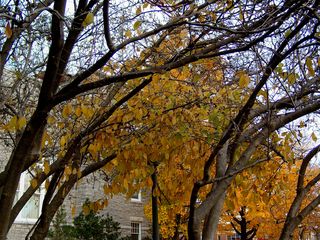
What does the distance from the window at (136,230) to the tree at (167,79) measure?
14691mm

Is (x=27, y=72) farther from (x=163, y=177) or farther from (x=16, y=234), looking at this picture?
(x=16, y=234)

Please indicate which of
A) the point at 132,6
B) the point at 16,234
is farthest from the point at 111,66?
the point at 16,234

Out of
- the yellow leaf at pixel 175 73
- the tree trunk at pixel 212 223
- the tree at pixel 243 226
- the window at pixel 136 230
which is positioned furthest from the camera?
the window at pixel 136 230

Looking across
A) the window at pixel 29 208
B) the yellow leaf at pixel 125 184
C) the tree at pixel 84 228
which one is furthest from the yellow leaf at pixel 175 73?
the window at pixel 29 208

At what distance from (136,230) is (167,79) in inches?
643

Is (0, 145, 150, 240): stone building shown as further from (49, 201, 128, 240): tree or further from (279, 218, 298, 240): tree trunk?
(279, 218, 298, 240): tree trunk

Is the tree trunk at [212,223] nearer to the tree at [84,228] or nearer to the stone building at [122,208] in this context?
the tree at [84,228]

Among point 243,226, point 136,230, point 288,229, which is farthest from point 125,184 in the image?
point 136,230

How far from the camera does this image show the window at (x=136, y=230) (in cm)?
2103

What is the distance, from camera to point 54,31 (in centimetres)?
423

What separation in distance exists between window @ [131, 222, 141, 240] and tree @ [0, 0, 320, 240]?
48.2 ft

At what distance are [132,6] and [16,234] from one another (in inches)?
456

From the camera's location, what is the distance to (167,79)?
604 cm

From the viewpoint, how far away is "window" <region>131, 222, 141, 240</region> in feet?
69.0
